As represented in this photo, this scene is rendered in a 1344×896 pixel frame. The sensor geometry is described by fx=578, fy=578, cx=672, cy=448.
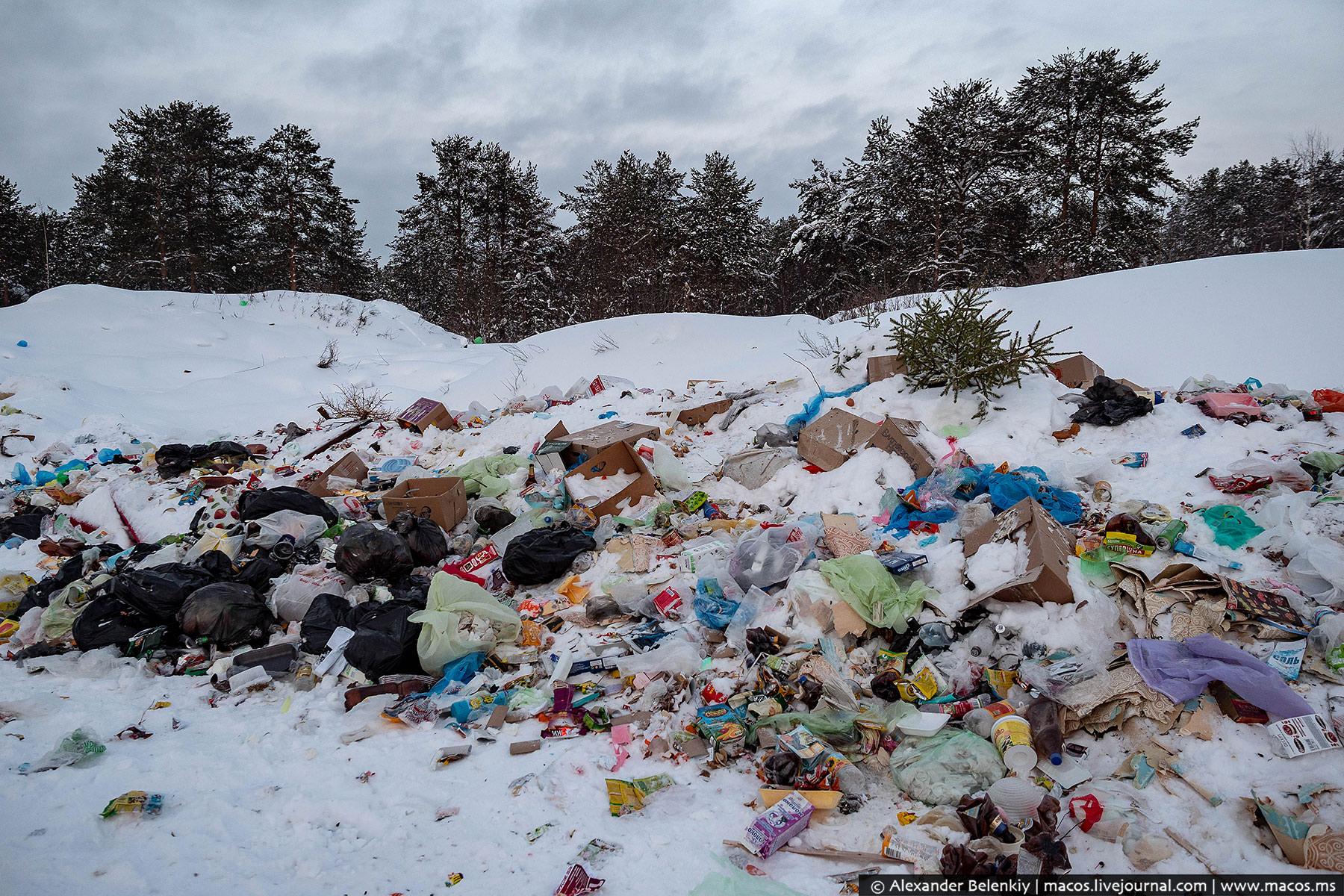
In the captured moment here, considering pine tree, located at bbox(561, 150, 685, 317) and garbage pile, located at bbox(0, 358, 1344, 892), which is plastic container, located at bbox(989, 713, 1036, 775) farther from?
pine tree, located at bbox(561, 150, 685, 317)

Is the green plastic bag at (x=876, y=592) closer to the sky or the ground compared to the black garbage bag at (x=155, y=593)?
closer to the ground

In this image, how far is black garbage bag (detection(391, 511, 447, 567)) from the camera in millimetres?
4059

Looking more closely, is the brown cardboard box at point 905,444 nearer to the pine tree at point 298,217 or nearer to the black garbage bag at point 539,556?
the black garbage bag at point 539,556

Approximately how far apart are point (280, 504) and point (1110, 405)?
6406mm

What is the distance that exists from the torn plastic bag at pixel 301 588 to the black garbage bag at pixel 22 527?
3127 mm

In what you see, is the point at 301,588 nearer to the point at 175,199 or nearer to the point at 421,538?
the point at 421,538

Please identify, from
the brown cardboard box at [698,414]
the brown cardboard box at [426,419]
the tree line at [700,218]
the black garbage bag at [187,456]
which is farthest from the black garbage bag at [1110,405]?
the tree line at [700,218]

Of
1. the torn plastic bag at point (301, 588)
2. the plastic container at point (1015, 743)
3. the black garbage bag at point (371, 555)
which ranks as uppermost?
the black garbage bag at point (371, 555)

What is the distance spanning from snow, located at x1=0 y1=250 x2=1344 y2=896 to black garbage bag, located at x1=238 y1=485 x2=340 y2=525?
1.02m

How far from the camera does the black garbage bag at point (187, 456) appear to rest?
5.86 metres

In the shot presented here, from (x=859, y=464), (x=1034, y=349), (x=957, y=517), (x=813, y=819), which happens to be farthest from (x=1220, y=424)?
(x=813, y=819)

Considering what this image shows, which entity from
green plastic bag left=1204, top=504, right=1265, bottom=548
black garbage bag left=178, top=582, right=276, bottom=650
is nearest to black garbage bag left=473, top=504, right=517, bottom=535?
black garbage bag left=178, top=582, right=276, bottom=650

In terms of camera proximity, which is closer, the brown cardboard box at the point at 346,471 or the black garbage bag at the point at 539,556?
the black garbage bag at the point at 539,556

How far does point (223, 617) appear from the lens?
3.26 m
